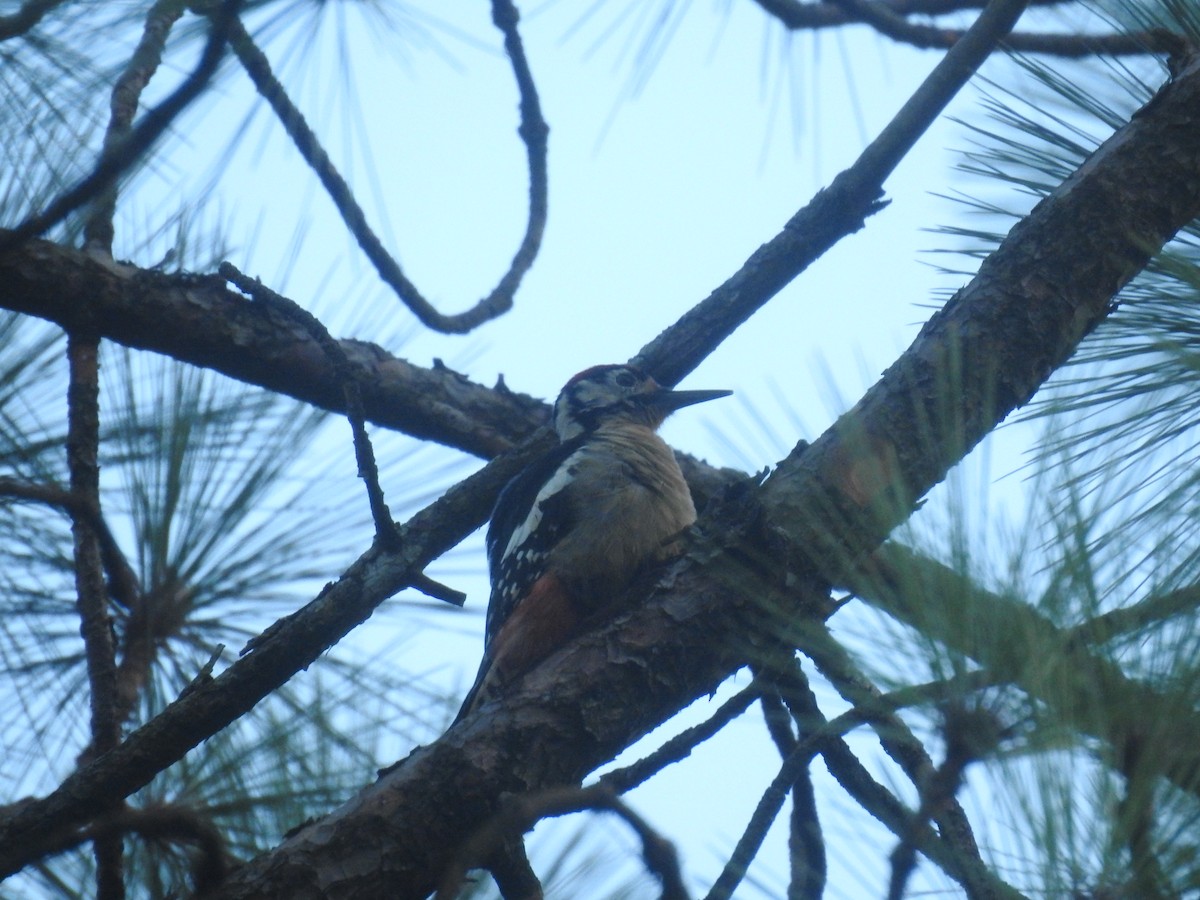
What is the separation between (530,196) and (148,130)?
2023mm

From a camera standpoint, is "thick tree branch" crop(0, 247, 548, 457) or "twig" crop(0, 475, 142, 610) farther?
"thick tree branch" crop(0, 247, 548, 457)

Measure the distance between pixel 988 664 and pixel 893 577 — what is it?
29cm

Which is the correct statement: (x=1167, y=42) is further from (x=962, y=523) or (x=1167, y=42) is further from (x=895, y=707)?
(x=895, y=707)

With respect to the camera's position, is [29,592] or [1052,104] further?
[29,592]

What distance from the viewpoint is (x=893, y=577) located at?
4.85ft

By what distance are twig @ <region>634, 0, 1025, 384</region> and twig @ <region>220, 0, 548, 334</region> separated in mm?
662

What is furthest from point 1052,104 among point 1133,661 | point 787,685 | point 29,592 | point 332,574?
point 29,592

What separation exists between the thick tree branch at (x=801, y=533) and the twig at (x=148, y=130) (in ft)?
2.96

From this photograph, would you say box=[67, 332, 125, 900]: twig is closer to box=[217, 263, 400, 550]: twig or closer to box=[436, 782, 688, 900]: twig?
box=[217, 263, 400, 550]: twig

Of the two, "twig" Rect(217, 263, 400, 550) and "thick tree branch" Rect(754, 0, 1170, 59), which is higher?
"thick tree branch" Rect(754, 0, 1170, 59)

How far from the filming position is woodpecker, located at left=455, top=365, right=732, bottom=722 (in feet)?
8.93

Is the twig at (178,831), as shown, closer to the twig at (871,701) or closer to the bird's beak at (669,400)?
the twig at (871,701)

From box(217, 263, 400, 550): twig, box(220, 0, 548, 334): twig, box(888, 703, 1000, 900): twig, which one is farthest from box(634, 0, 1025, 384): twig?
box(888, 703, 1000, 900): twig

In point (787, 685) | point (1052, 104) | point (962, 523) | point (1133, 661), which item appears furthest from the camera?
point (1052, 104)
